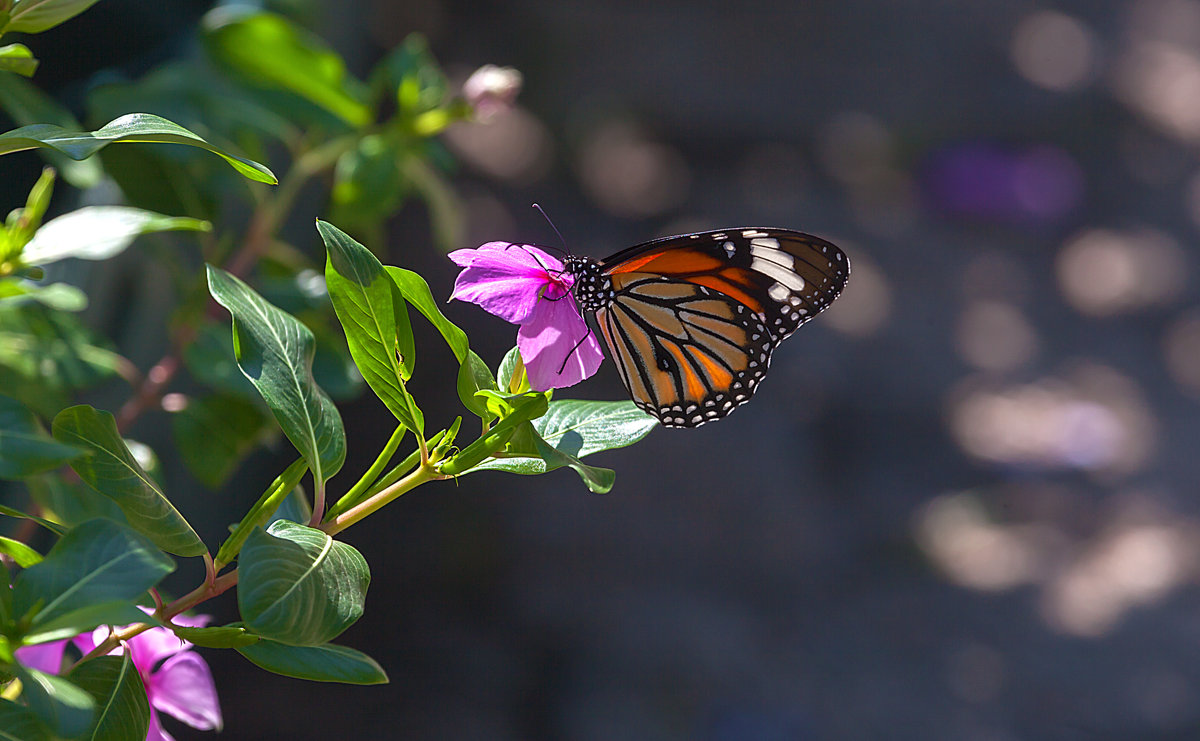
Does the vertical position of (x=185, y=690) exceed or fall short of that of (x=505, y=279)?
it falls short

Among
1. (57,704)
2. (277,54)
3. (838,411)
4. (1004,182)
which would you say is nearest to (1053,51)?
(1004,182)

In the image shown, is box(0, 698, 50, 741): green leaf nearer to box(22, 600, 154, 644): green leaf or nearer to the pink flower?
box(22, 600, 154, 644): green leaf

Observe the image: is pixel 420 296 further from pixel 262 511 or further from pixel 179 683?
pixel 179 683

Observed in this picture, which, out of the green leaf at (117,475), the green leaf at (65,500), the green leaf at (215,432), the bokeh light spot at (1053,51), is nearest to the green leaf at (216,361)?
the green leaf at (215,432)

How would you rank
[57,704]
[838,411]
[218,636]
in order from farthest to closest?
[838,411]
[218,636]
[57,704]

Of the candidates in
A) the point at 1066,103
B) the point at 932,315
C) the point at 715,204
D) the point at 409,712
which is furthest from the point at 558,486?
the point at 1066,103

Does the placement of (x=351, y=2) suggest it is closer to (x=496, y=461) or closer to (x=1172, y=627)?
(x=496, y=461)

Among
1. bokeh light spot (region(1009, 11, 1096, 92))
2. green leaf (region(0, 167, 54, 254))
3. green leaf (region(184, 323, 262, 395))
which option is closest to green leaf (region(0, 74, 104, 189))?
green leaf (region(0, 167, 54, 254))
